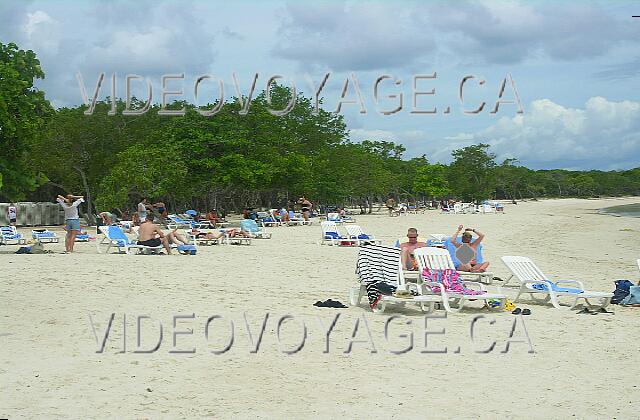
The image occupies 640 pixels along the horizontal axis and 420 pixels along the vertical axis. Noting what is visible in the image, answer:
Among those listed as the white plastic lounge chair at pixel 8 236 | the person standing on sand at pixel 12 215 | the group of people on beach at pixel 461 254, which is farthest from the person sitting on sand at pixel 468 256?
the person standing on sand at pixel 12 215

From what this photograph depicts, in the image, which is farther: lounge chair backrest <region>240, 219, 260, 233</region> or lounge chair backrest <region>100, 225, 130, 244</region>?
lounge chair backrest <region>240, 219, 260, 233</region>

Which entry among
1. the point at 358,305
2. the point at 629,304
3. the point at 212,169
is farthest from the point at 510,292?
the point at 212,169

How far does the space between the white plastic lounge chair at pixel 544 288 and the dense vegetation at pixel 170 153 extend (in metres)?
11.8

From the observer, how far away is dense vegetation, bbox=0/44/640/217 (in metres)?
17.4

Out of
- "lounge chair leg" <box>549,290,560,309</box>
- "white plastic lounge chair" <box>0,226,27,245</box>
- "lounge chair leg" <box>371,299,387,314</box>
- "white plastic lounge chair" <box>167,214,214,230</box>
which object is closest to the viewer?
"lounge chair leg" <box>371,299,387,314</box>

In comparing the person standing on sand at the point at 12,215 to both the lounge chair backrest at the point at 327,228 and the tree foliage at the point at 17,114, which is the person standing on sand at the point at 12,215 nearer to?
the tree foliage at the point at 17,114

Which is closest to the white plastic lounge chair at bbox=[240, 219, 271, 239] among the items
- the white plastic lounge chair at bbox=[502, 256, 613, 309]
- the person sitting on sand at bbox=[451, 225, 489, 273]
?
the person sitting on sand at bbox=[451, 225, 489, 273]

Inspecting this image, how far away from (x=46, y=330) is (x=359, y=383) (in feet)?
A: 12.3

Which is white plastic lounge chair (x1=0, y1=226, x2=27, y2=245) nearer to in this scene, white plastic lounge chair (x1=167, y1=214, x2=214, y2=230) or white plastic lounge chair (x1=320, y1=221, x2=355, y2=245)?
white plastic lounge chair (x1=167, y1=214, x2=214, y2=230)

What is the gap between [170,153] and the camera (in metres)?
31.3

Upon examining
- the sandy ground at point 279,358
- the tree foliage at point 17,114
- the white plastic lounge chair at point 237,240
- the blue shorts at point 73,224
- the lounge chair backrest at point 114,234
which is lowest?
the sandy ground at point 279,358

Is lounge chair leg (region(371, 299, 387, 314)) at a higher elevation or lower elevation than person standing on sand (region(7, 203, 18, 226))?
lower

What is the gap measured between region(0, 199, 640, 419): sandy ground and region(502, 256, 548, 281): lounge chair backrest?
1.71 feet

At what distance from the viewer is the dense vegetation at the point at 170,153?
17.4 metres
